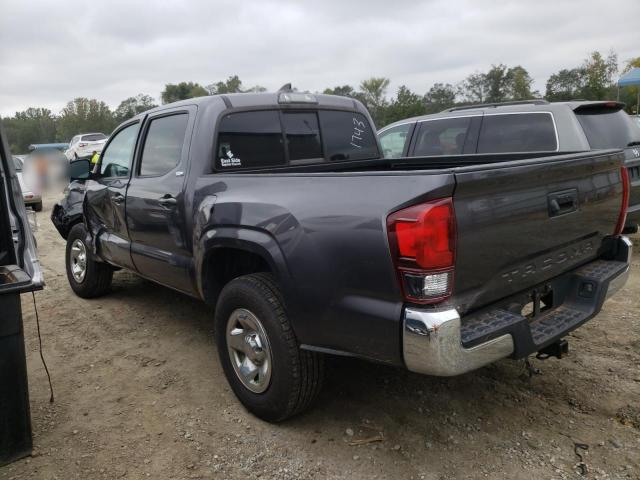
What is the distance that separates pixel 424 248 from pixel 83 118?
180 feet

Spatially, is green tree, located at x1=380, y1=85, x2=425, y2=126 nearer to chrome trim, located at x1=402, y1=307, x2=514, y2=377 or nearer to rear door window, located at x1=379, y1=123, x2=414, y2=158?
rear door window, located at x1=379, y1=123, x2=414, y2=158

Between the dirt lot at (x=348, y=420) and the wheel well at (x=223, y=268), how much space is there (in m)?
0.68

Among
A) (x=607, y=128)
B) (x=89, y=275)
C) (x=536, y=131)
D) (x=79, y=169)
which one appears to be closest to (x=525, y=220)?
(x=536, y=131)

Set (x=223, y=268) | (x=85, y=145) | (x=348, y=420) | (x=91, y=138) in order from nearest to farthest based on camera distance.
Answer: (x=348, y=420) → (x=223, y=268) → (x=85, y=145) → (x=91, y=138)

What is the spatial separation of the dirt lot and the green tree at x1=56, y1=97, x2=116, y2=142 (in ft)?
155

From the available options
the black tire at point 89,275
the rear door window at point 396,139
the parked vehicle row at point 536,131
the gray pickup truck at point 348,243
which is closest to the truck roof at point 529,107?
the parked vehicle row at point 536,131

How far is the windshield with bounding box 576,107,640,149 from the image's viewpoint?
544 cm

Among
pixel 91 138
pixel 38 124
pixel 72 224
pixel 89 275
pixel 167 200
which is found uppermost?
pixel 38 124

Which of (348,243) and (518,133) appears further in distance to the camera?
(518,133)

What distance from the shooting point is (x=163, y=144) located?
4.09m

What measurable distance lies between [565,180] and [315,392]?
A: 176 centimetres

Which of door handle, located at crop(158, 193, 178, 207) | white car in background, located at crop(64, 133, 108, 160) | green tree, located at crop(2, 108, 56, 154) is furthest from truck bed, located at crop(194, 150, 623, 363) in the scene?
green tree, located at crop(2, 108, 56, 154)

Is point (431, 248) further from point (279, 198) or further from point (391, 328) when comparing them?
point (279, 198)

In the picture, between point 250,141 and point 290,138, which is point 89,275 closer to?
point 250,141
